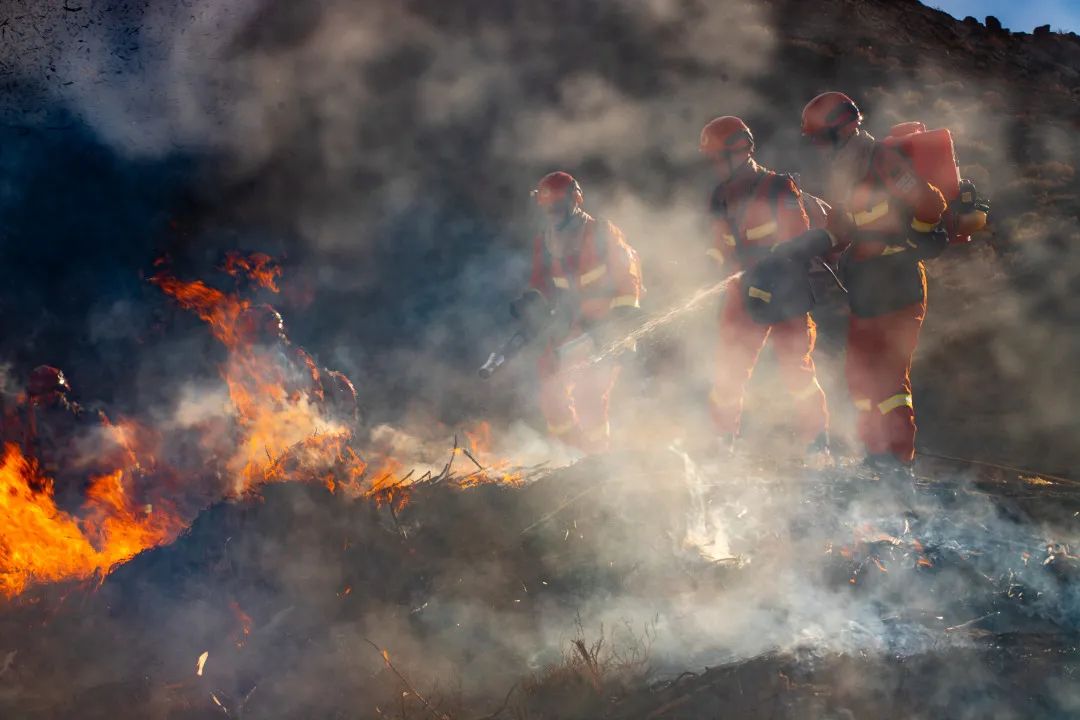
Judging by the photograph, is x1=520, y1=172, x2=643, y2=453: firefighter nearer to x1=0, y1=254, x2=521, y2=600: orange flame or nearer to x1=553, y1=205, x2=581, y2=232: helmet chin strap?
x1=553, y1=205, x2=581, y2=232: helmet chin strap

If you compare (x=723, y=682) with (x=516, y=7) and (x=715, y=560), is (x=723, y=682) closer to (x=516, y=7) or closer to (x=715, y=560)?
(x=715, y=560)

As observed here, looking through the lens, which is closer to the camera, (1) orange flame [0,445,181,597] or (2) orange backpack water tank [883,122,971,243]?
(2) orange backpack water tank [883,122,971,243]

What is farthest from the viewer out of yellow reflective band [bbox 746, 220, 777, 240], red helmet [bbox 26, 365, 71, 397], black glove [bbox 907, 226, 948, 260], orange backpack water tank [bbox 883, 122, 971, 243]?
red helmet [bbox 26, 365, 71, 397]

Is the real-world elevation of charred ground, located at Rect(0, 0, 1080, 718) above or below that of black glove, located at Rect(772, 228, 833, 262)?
below

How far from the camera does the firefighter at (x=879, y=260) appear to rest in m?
4.23

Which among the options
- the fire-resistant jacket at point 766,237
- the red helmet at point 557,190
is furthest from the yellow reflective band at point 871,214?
the red helmet at point 557,190

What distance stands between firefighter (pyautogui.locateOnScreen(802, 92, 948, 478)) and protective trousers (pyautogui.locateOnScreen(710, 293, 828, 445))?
468 mm

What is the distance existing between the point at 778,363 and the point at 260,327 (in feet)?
17.4

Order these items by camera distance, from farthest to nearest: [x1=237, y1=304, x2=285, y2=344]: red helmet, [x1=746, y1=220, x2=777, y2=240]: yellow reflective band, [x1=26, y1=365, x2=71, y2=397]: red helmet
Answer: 1. [x1=237, y1=304, x2=285, y2=344]: red helmet
2. [x1=26, y1=365, x2=71, y2=397]: red helmet
3. [x1=746, y1=220, x2=777, y2=240]: yellow reflective band

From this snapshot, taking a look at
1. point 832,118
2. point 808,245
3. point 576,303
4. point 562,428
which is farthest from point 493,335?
point 832,118

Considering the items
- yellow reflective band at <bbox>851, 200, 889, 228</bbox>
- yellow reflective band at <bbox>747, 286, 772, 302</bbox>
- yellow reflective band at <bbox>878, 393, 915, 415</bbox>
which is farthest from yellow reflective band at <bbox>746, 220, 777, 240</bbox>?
yellow reflective band at <bbox>878, 393, 915, 415</bbox>

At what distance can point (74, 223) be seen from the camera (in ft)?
28.3

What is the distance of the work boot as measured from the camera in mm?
4719

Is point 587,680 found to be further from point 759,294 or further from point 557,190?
point 557,190
